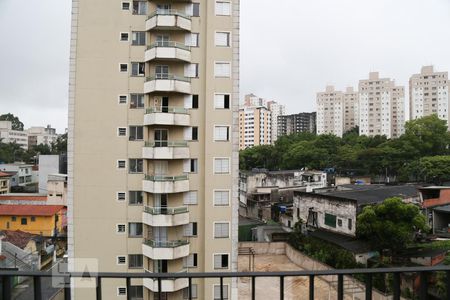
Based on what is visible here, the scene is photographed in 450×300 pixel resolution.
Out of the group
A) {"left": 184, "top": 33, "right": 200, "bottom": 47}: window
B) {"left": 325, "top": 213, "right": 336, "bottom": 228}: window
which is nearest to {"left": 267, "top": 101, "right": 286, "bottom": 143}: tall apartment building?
{"left": 325, "top": 213, "right": 336, "bottom": 228}: window

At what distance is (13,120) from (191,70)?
27.7 meters

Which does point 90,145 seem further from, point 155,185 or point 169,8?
point 169,8

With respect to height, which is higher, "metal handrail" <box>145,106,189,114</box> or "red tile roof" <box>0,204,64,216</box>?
"metal handrail" <box>145,106,189,114</box>

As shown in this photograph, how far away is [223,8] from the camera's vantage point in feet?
27.8

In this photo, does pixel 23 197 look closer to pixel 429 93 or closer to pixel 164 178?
pixel 164 178

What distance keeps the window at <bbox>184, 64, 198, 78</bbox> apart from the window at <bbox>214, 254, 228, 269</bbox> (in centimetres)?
448

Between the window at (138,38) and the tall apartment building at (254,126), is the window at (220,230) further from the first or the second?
the tall apartment building at (254,126)

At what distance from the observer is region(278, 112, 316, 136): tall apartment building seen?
63.1 metres

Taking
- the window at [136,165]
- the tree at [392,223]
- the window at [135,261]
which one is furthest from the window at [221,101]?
the tree at [392,223]

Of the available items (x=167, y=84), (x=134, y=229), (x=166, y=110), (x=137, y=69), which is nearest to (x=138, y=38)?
(x=137, y=69)

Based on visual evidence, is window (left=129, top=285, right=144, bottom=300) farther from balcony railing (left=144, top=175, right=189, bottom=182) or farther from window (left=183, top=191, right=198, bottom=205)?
balcony railing (left=144, top=175, right=189, bottom=182)

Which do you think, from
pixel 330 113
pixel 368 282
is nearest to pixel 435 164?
pixel 368 282

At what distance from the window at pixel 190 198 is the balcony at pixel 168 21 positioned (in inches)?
158

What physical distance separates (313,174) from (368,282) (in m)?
23.7
